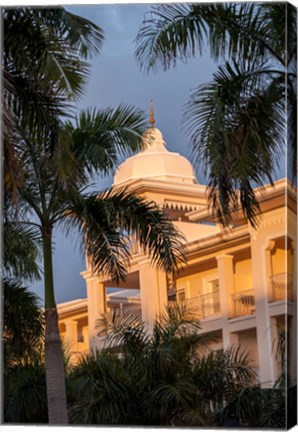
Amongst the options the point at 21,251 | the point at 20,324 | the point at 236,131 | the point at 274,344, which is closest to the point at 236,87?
the point at 236,131

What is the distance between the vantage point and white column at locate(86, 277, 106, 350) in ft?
47.3

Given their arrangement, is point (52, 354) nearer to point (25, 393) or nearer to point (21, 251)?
point (25, 393)

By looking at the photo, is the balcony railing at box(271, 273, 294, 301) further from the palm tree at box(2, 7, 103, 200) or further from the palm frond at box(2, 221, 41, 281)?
the palm tree at box(2, 7, 103, 200)

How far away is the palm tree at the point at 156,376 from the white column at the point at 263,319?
247 millimetres

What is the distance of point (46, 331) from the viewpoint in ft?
48.1

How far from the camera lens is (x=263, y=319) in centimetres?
1376

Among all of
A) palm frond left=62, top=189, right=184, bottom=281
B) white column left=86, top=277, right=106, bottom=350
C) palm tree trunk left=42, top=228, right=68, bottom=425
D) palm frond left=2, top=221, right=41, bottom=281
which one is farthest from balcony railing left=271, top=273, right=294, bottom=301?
palm frond left=2, top=221, right=41, bottom=281

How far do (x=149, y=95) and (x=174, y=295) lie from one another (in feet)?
7.28

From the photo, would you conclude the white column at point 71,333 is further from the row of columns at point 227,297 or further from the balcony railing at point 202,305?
the balcony railing at point 202,305

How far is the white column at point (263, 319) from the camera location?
1366 cm

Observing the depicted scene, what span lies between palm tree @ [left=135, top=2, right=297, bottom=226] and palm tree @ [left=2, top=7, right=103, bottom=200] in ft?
2.45

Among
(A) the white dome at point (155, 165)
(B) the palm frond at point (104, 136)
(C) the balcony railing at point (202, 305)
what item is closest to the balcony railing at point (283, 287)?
(C) the balcony railing at point (202, 305)

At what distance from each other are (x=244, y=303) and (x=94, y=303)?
1753mm

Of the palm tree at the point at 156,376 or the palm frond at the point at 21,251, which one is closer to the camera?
the palm tree at the point at 156,376
